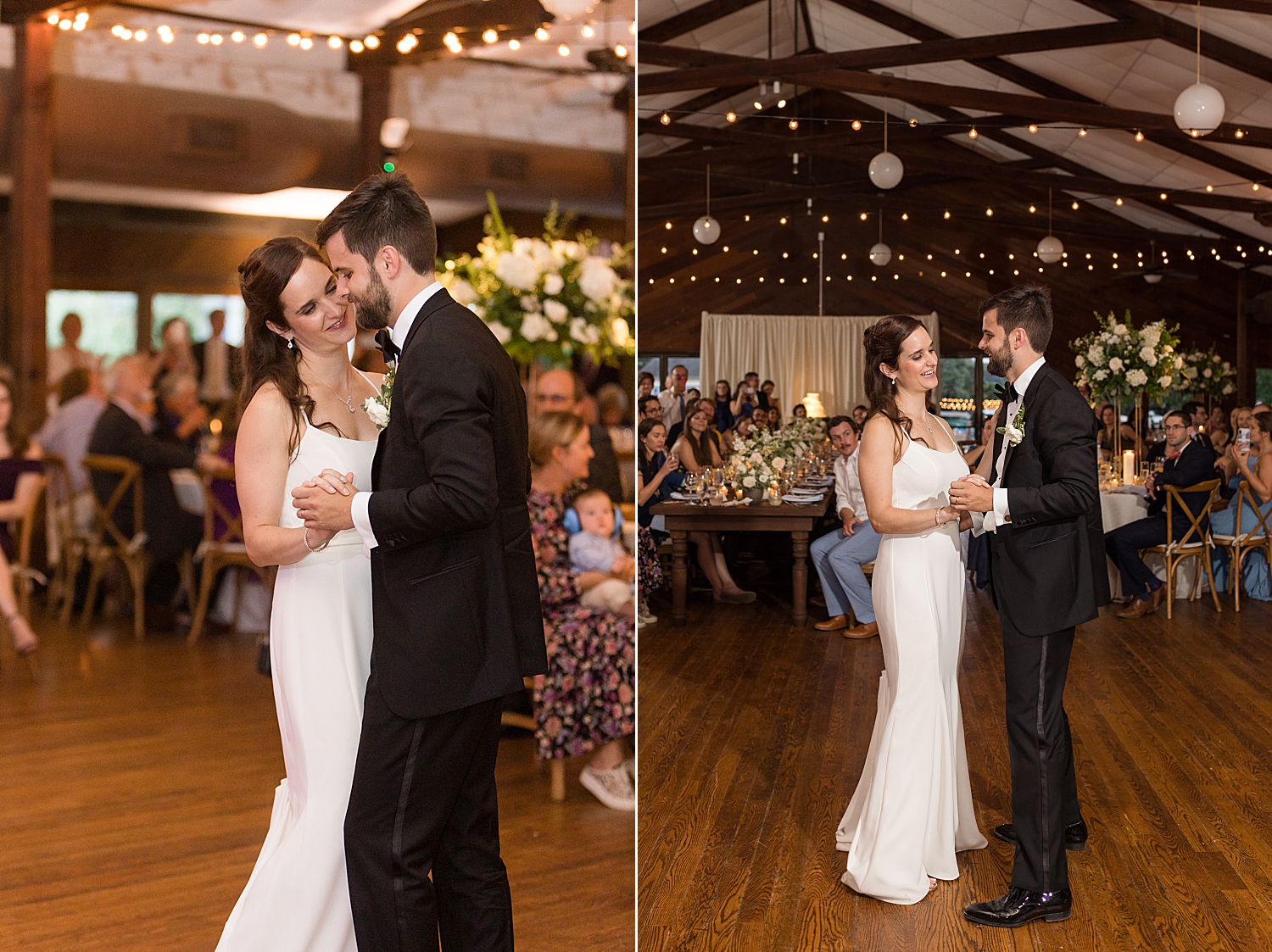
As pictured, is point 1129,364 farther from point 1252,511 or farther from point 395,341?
point 395,341

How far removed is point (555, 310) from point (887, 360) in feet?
3.47

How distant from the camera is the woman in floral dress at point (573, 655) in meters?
3.85

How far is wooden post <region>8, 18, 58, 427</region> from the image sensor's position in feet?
9.30

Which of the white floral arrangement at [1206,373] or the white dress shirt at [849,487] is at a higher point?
the white floral arrangement at [1206,373]

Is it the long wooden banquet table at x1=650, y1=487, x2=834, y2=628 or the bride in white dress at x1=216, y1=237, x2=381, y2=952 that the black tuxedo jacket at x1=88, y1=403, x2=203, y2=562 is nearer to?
the bride in white dress at x1=216, y1=237, x2=381, y2=952

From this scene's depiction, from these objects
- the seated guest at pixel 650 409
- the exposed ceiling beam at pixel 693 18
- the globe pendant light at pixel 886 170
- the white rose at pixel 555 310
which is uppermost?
the exposed ceiling beam at pixel 693 18

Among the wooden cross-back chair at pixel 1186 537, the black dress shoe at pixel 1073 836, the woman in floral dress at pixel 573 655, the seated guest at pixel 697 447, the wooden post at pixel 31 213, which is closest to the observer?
the wooden post at pixel 31 213

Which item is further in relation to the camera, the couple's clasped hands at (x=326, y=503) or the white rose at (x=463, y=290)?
the white rose at (x=463, y=290)

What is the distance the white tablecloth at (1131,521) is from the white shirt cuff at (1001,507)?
18.2 feet

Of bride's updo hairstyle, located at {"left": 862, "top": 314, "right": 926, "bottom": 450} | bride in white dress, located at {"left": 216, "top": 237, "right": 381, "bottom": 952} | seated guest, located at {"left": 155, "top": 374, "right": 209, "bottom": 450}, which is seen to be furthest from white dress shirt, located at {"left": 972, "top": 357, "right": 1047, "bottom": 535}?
seated guest, located at {"left": 155, "top": 374, "right": 209, "bottom": 450}

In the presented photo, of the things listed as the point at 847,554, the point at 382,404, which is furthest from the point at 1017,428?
the point at 847,554

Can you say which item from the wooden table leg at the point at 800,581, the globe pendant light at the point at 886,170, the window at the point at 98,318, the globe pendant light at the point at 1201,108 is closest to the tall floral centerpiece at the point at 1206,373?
the globe pendant light at the point at 886,170

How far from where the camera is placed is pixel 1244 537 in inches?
310

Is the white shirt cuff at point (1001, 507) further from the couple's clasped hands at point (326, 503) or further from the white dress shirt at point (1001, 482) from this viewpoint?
the couple's clasped hands at point (326, 503)
